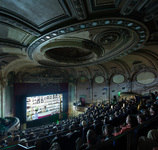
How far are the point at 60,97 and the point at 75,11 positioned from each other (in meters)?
16.1

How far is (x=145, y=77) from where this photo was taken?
12883 mm

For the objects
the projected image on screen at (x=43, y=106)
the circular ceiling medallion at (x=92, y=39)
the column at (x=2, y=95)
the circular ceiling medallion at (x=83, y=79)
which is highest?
the circular ceiling medallion at (x=92, y=39)

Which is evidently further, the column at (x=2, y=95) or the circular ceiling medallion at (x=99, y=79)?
the circular ceiling medallion at (x=99, y=79)

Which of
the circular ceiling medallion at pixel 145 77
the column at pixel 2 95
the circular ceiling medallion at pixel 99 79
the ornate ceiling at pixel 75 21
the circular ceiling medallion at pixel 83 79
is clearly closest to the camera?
the ornate ceiling at pixel 75 21

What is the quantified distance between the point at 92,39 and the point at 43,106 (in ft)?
42.1

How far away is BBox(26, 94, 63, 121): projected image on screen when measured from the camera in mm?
14967

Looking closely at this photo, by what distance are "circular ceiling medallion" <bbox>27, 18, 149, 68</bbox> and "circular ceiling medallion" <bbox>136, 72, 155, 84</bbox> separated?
5465mm

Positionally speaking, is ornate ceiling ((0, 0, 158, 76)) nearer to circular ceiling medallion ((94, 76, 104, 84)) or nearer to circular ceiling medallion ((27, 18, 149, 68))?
circular ceiling medallion ((27, 18, 149, 68))

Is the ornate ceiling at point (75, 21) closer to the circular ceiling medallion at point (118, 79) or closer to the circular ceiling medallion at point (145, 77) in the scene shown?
the circular ceiling medallion at point (145, 77)

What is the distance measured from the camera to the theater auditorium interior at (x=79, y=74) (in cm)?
335

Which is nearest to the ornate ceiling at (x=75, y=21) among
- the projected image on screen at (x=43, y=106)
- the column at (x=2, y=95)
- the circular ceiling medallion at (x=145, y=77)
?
the column at (x=2, y=95)

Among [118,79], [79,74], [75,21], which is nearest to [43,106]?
[79,74]

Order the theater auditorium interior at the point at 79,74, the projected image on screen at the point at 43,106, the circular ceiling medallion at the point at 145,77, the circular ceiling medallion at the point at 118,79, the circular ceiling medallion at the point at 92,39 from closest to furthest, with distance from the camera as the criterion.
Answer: the theater auditorium interior at the point at 79,74 → the circular ceiling medallion at the point at 92,39 → the circular ceiling medallion at the point at 145,77 → the circular ceiling medallion at the point at 118,79 → the projected image on screen at the point at 43,106

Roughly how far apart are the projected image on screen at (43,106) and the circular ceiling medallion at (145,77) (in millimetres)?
11948
